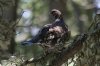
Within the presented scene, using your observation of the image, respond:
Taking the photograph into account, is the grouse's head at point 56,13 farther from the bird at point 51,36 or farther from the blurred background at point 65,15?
the blurred background at point 65,15

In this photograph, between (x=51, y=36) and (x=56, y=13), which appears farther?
(x=56, y=13)

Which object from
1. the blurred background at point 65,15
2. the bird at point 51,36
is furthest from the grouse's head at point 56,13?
the blurred background at point 65,15

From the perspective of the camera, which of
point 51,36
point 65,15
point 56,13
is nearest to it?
point 51,36

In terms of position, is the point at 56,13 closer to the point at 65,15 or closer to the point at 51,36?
the point at 51,36

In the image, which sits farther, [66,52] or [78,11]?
[78,11]

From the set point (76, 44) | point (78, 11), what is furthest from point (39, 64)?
point (78, 11)

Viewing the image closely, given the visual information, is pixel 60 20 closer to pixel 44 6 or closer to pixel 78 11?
pixel 78 11

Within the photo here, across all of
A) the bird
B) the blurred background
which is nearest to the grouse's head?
the bird

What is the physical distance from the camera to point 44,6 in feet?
49.9

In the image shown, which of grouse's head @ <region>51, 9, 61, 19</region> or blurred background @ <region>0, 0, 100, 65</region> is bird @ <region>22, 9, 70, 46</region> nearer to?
grouse's head @ <region>51, 9, 61, 19</region>

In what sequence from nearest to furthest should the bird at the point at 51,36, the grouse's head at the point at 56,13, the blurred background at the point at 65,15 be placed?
the bird at the point at 51,36
the grouse's head at the point at 56,13
the blurred background at the point at 65,15

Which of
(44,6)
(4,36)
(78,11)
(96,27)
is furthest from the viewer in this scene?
(44,6)

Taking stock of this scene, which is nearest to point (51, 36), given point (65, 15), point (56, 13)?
point (56, 13)

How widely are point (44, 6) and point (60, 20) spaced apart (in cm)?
927
